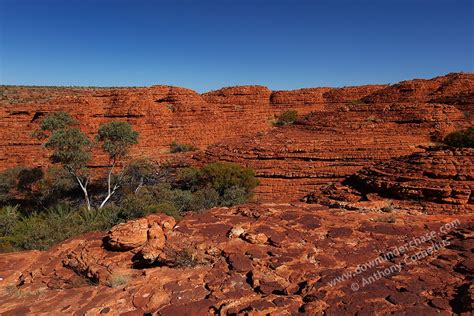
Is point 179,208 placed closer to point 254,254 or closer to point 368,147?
point 254,254

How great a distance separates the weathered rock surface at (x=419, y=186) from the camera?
366 inches

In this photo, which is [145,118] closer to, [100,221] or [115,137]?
[115,137]

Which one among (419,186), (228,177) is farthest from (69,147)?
(419,186)

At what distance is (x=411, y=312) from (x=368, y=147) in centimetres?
1478

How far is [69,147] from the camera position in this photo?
15203 mm

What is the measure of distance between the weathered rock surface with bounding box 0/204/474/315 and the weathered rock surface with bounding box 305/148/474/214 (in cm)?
222

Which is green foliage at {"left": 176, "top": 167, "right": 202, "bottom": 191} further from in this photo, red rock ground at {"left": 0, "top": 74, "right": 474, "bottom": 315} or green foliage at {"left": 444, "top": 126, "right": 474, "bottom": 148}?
green foliage at {"left": 444, "top": 126, "right": 474, "bottom": 148}

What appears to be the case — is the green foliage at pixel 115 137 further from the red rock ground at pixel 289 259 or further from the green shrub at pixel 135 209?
the red rock ground at pixel 289 259

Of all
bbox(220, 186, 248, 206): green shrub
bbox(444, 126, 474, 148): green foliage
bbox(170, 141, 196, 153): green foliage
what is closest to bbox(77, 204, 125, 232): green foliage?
bbox(220, 186, 248, 206): green shrub

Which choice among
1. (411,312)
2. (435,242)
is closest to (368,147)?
(435,242)

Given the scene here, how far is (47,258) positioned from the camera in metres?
6.89

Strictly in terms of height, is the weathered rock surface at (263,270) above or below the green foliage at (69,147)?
below

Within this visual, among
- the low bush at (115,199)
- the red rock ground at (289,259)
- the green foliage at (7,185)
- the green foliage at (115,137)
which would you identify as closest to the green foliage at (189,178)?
the low bush at (115,199)

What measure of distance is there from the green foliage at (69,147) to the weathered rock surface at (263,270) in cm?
856
